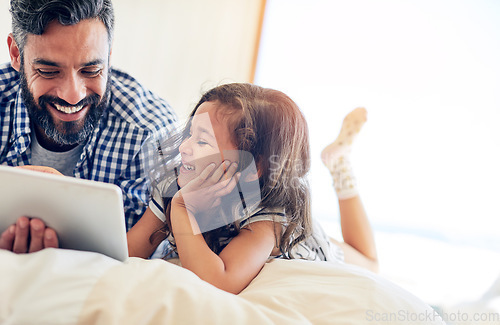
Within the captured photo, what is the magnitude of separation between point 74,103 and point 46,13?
0.76 feet

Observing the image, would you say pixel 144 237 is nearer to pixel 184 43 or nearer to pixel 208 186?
pixel 208 186

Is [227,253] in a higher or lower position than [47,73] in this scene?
lower

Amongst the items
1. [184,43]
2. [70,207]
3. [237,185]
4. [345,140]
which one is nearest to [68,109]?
[237,185]

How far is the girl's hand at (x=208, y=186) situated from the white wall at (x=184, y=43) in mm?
827

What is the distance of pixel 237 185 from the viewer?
90 cm

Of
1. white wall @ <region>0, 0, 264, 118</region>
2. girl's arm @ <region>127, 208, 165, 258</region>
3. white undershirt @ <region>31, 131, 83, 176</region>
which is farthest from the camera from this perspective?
white wall @ <region>0, 0, 264, 118</region>

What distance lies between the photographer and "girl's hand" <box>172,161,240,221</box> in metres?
0.88

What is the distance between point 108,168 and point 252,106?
1.71 feet

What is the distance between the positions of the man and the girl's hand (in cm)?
34

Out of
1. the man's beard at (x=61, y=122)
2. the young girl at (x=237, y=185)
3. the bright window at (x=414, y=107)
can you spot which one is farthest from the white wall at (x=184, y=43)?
the young girl at (x=237, y=185)

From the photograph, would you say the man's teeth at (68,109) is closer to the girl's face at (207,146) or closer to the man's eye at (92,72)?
the man's eye at (92,72)

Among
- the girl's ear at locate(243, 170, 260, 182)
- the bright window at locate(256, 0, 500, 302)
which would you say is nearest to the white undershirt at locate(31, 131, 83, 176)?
the girl's ear at locate(243, 170, 260, 182)

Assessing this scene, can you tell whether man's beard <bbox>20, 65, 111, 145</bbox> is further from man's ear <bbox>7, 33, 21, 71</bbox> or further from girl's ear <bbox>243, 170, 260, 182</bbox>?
girl's ear <bbox>243, 170, 260, 182</bbox>

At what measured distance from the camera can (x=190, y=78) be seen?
2188mm
